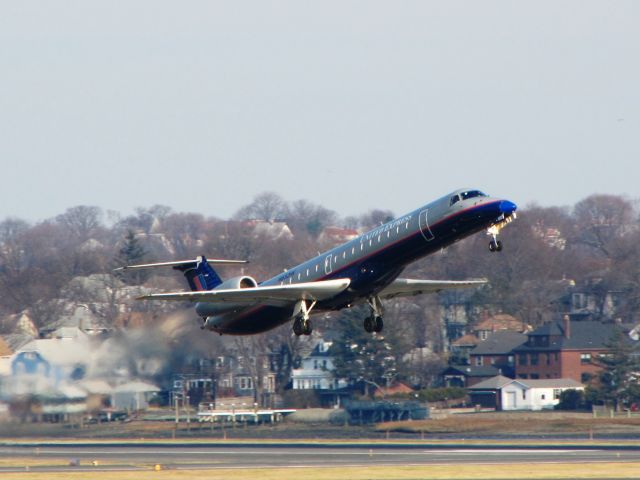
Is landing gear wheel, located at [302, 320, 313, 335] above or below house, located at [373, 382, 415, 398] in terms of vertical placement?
above

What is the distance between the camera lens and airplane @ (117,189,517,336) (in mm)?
52719

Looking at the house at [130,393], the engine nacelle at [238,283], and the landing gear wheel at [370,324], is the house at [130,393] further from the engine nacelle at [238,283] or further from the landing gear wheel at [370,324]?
the landing gear wheel at [370,324]

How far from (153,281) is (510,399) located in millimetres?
36224

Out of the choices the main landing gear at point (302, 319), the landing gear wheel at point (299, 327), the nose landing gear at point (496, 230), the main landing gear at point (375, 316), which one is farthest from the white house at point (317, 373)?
the nose landing gear at point (496, 230)

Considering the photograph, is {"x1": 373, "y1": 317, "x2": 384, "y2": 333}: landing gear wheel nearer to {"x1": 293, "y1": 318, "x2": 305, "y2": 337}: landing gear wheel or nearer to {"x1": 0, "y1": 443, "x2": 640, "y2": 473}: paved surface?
{"x1": 293, "y1": 318, "x2": 305, "y2": 337}: landing gear wheel

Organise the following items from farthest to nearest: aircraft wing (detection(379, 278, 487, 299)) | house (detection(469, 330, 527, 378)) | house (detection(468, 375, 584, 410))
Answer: house (detection(469, 330, 527, 378)), house (detection(468, 375, 584, 410)), aircraft wing (detection(379, 278, 487, 299))

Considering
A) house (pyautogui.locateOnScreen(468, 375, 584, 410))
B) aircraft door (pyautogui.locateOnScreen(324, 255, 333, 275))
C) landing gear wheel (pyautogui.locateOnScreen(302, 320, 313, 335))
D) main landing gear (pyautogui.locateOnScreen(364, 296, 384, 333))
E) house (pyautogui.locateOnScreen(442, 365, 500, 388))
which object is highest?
aircraft door (pyautogui.locateOnScreen(324, 255, 333, 275))

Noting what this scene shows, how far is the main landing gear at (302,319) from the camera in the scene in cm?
5734

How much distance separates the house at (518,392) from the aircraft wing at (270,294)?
64.0m

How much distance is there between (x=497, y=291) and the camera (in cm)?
15238

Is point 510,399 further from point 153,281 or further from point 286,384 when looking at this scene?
point 153,281

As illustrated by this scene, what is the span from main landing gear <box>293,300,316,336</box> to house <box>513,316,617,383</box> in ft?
236

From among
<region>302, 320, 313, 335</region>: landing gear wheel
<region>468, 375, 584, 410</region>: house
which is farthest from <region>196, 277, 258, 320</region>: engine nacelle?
<region>468, 375, 584, 410</region>: house

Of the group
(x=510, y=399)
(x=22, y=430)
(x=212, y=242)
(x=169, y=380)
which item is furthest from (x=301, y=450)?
(x=212, y=242)
